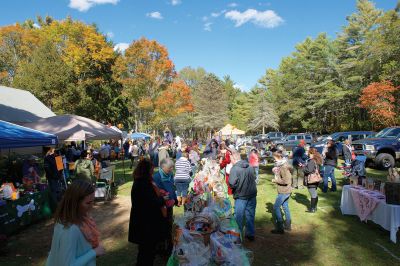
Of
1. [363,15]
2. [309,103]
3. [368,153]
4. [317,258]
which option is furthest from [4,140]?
[309,103]

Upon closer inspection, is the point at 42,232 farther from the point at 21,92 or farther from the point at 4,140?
the point at 21,92

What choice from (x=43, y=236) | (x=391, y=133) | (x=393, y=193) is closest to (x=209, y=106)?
(x=391, y=133)

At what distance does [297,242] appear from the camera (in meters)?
6.45

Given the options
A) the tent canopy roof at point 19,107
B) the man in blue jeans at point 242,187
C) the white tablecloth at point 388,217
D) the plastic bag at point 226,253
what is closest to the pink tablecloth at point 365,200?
the white tablecloth at point 388,217

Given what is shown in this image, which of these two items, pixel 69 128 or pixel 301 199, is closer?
pixel 301 199

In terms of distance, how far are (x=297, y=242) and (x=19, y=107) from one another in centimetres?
2129

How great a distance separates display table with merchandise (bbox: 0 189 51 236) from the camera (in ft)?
23.1

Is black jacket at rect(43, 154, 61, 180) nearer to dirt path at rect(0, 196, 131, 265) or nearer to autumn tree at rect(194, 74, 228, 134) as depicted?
dirt path at rect(0, 196, 131, 265)

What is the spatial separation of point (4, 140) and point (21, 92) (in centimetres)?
1976

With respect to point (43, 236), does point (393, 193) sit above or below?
above

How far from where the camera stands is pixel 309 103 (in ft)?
153

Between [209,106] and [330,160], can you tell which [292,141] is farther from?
[209,106]

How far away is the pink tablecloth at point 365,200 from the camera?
694 centimetres

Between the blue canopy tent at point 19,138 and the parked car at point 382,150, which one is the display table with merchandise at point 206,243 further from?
the parked car at point 382,150
